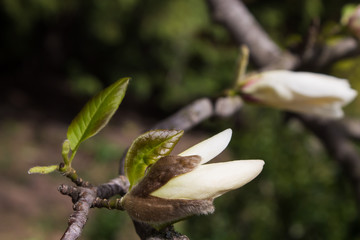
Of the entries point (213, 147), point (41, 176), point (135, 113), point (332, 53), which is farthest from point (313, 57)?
point (135, 113)

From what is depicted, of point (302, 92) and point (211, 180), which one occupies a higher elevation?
point (302, 92)

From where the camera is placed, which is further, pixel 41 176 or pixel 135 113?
pixel 135 113

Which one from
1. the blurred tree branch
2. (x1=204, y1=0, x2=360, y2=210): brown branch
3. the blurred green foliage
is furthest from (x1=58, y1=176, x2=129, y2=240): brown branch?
the blurred green foliage

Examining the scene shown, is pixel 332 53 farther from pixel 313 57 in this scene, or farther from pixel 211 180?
pixel 211 180

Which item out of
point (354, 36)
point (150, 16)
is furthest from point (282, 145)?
point (150, 16)

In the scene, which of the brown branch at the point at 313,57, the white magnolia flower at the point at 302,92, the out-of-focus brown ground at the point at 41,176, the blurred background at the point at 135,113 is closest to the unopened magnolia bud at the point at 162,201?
the white magnolia flower at the point at 302,92

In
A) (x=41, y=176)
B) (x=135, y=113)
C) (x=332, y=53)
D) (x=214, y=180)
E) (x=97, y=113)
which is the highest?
(x=135, y=113)
